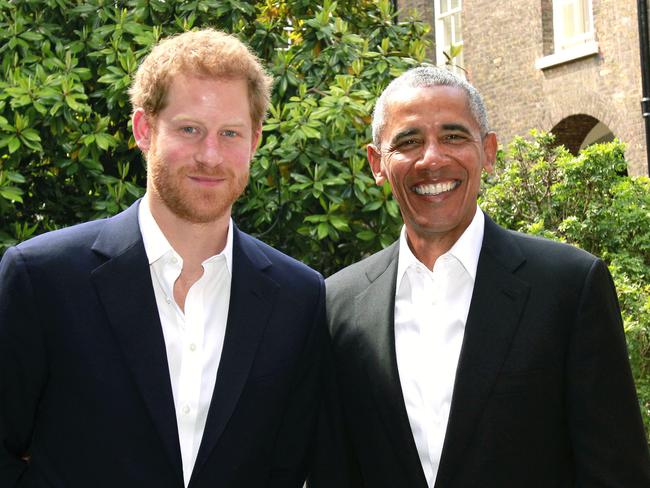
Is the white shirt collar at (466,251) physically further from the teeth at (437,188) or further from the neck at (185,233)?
the neck at (185,233)

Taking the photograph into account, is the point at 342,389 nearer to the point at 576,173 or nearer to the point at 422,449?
the point at 422,449

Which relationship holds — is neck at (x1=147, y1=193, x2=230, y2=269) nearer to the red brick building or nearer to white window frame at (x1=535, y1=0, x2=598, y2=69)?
the red brick building

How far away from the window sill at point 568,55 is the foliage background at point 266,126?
33.6 ft

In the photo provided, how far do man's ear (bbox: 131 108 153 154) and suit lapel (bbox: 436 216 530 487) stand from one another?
1.20 m

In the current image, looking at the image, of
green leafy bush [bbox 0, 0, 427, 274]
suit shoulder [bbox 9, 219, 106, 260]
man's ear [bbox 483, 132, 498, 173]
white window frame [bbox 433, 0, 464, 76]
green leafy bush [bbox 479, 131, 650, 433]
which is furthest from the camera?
white window frame [bbox 433, 0, 464, 76]

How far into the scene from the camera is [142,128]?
3635 millimetres

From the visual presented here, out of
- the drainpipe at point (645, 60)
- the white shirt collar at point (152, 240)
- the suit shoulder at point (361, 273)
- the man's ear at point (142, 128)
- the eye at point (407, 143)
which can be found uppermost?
Result: the drainpipe at point (645, 60)

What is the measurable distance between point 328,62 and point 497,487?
3957 millimetres

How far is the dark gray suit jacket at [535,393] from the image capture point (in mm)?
3402

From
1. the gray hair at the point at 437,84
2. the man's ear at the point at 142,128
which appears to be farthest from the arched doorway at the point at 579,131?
the man's ear at the point at 142,128

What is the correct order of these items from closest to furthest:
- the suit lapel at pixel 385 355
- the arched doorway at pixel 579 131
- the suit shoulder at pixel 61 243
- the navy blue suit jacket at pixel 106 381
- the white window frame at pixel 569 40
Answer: the navy blue suit jacket at pixel 106 381 < the suit shoulder at pixel 61 243 < the suit lapel at pixel 385 355 < the white window frame at pixel 569 40 < the arched doorway at pixel 579 131

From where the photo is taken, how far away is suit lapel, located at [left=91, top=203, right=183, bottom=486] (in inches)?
131

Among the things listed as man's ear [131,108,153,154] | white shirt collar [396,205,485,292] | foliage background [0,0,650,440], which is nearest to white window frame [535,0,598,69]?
foliage background [0,0,650,440]

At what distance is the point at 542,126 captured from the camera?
1816cm
